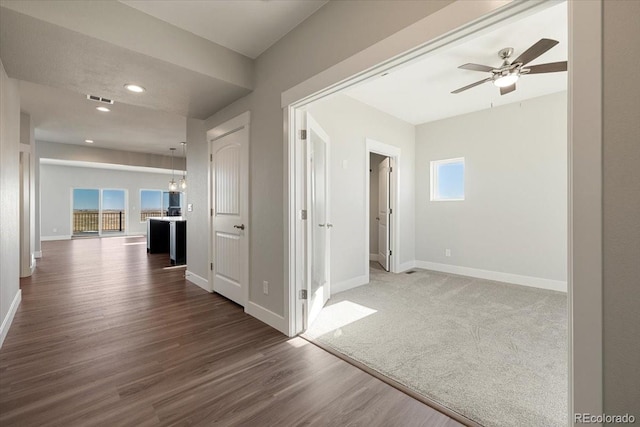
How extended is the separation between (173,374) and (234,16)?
9.08 feet

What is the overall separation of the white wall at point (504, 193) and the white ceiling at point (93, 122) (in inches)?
203

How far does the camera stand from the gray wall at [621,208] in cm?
96

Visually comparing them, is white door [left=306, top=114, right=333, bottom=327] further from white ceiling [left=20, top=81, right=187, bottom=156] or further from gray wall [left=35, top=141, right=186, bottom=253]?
gray wall [left=35, top=141, right=186, bottom=253]

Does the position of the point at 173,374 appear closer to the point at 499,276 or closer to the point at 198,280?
the point at 198,280

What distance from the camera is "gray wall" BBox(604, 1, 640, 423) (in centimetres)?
96

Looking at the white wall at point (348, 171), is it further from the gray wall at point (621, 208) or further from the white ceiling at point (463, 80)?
the gray wall at point (621, 208)

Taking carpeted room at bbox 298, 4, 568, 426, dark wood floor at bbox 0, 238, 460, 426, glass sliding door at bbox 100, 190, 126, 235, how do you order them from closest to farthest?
dark wood floor at bbox 0, 238, 460, 426, carpeted room at bbox 298, 4, 568, 426, glass sliding door at bbox 100, 190, 126, 235

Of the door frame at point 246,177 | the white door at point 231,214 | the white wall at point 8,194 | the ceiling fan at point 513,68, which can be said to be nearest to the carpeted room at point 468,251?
the ceiling fan at point 513,68

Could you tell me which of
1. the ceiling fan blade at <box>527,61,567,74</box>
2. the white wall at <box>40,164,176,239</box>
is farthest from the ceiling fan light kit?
the white wall at <box>40,164,176,239</box>

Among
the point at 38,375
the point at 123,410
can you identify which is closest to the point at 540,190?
the point at 123,410

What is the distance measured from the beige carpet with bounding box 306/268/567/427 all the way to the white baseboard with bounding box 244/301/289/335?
0.87 ft

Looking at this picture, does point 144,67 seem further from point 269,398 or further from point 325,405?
Result: point 325,405

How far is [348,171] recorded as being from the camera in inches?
159

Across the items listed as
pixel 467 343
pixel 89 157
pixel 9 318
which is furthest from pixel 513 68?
pixel 89 157
